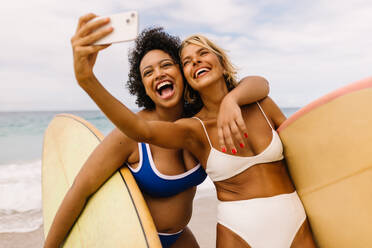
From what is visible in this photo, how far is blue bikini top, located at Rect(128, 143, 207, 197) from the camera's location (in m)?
1.73

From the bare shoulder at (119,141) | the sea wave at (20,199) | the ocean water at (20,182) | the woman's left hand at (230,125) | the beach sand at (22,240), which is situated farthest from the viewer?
the ocean water at (20,182)

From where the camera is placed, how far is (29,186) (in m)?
6.22

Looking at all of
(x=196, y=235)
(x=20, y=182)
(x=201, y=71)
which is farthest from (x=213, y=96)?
(x=20, y=182)

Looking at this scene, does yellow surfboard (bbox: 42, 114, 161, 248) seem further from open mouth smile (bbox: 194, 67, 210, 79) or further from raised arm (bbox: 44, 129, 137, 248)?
open mouth smile (bbox: 194, 67, 210, 79)

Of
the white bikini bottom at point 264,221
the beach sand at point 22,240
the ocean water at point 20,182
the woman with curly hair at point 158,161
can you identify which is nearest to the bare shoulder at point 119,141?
the woman with curly hair at point 158,161

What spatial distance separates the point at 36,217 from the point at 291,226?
402cm

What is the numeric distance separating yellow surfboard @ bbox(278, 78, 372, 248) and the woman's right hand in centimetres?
116

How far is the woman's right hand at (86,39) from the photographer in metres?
0.99

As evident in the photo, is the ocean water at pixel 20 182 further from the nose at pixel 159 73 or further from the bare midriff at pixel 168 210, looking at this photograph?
the nose at pixel 159 73

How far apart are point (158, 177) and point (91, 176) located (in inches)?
16.4

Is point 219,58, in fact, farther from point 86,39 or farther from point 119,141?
point 86,39

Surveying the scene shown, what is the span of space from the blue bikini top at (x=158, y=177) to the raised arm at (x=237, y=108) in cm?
32

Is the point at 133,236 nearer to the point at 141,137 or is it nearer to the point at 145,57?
the point at 141,137

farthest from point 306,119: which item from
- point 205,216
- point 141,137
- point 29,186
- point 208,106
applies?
point 29,186
